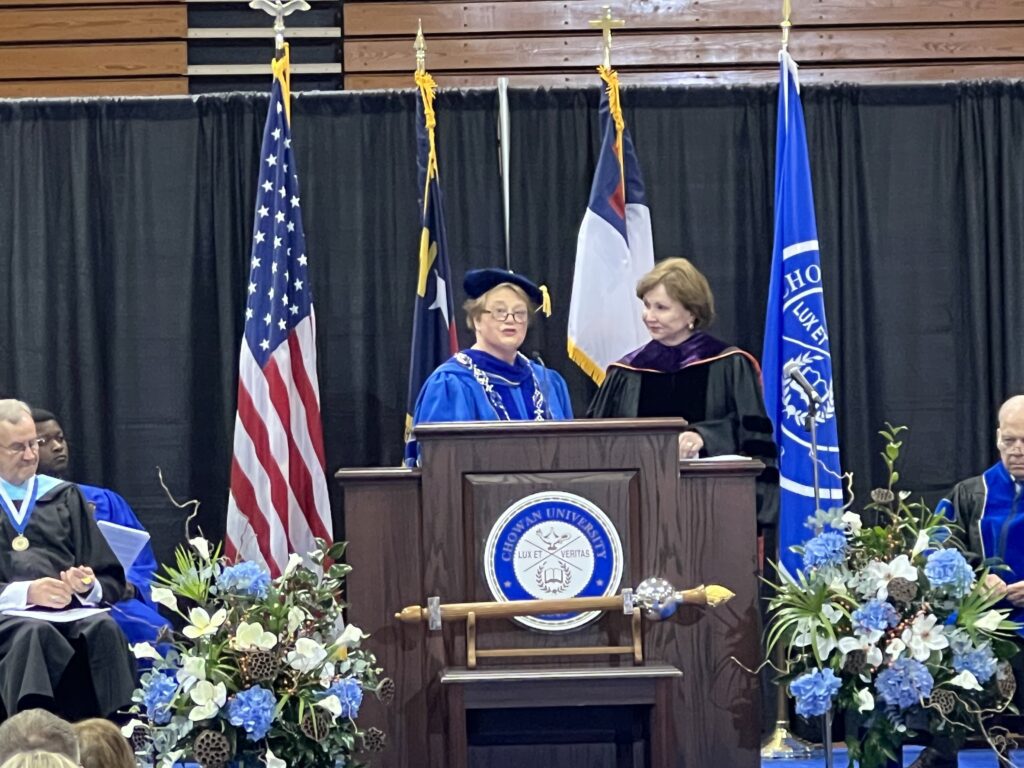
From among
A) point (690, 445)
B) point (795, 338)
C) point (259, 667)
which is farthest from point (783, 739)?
point (259, 667)

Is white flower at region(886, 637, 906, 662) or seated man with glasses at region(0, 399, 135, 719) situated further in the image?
seated man with glasses at region(0, 399, 135, 719)

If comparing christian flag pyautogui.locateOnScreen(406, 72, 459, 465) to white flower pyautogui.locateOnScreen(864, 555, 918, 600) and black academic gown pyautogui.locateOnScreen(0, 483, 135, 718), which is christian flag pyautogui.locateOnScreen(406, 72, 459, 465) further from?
white flower pyautogui.locateOnScreen(864, 555, 918, 600)

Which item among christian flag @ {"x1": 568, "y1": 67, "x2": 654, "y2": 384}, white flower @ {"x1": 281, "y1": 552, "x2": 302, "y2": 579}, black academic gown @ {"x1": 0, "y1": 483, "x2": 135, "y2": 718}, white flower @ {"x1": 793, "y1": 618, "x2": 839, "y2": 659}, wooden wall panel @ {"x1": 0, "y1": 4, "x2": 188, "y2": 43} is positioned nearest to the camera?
white flower @ {"x1": 281, "y1": 552, "x2": 302, "y2": 579}

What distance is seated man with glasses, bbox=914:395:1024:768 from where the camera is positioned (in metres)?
5.90

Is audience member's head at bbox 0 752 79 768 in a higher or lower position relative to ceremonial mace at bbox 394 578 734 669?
higher

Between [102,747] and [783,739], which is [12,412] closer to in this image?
[102,747]

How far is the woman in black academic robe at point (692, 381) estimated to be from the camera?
5637 mm

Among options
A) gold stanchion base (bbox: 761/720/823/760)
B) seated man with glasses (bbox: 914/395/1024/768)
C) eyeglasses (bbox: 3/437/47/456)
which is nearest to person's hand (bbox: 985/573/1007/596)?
seated man with glasses (bbox: 914/395/1024/768)

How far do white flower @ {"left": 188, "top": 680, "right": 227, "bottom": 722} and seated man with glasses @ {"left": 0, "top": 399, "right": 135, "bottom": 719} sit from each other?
1255 mm

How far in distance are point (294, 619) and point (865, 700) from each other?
1.61m

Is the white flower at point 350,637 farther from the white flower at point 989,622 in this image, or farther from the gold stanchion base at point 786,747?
the gold stanchion base at point 786,747

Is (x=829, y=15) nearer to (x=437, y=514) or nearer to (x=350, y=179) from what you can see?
(x=350, y=179)

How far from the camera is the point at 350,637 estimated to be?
4.41 m

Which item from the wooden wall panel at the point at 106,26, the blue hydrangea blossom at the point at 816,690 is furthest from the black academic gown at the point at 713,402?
the wooden wall panel at the point at 106,26
